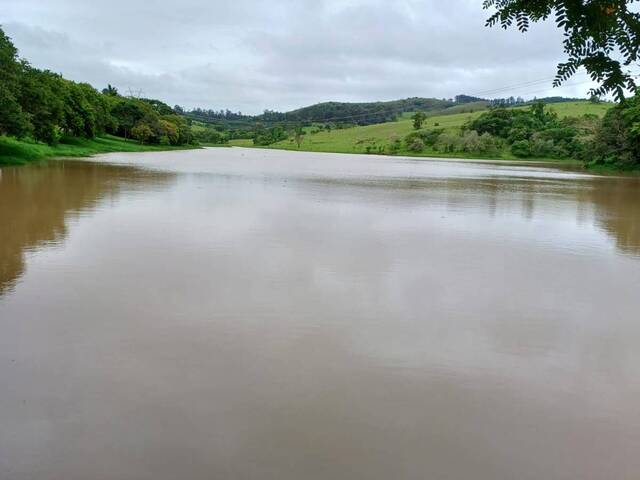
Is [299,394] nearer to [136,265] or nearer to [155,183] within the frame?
[136,265]

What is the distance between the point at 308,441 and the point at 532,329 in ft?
13.5

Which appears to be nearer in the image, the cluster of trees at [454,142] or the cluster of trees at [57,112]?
the cluster of trees at [57,112]

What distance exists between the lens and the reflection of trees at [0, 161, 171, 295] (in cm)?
1111

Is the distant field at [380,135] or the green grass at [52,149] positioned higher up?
the distant field at [380,135]

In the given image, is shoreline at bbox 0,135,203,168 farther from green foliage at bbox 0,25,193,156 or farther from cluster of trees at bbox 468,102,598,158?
cluster of trees at bbox 468,102,598,158

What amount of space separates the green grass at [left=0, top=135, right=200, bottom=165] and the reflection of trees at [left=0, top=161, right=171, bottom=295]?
3.25 metres

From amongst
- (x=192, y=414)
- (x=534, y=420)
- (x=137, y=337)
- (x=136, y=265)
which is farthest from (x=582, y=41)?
(x=136, y=265)

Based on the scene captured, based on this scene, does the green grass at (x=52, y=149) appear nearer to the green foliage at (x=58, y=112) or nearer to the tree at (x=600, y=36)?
the green foliage at (x=58, y=112)

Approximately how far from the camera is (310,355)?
632 centimetres

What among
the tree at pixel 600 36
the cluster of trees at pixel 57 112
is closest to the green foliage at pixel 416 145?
the cluster of trees at pixel 57 112

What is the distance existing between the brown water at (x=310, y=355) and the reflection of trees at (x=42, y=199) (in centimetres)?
15

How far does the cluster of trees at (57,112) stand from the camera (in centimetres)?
2867

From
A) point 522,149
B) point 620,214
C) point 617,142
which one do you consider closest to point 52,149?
point 620,214

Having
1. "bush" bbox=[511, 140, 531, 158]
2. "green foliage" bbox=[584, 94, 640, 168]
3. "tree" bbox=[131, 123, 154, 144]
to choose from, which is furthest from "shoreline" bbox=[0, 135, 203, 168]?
"bush" bbox=[511, 140, 531, 158]
